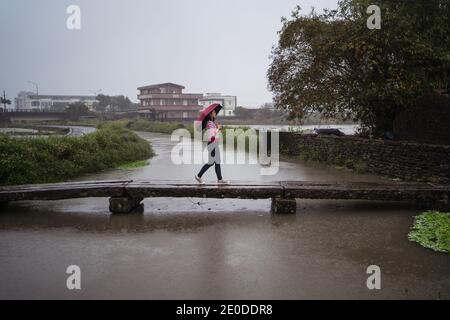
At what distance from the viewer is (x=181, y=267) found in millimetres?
4523

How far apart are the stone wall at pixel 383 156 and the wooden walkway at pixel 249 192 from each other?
8.47 ft

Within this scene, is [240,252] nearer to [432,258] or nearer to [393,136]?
[432,258]

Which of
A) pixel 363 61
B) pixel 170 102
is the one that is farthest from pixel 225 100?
pixel 363 61

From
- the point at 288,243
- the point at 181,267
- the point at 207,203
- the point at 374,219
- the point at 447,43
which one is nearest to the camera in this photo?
the point at 181,267

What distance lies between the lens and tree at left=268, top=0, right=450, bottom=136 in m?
11.5

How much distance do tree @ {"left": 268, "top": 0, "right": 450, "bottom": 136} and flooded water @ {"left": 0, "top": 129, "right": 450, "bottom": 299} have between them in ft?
20.8

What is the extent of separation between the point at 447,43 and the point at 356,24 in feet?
9.96

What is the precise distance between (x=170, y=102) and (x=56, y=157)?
2429 inches

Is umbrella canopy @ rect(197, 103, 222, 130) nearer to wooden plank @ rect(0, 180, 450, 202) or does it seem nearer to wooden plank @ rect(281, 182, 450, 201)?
wooden plank @ rect(0, 180, 450, 202)

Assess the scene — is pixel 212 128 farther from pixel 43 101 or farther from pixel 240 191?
pixel 43 101

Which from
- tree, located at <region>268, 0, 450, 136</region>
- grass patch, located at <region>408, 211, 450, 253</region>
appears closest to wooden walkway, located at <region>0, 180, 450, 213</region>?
grass patch, located at <region>408, 211, 450, 253</region>

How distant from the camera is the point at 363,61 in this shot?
13180 mm

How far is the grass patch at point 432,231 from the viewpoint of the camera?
5.19m
